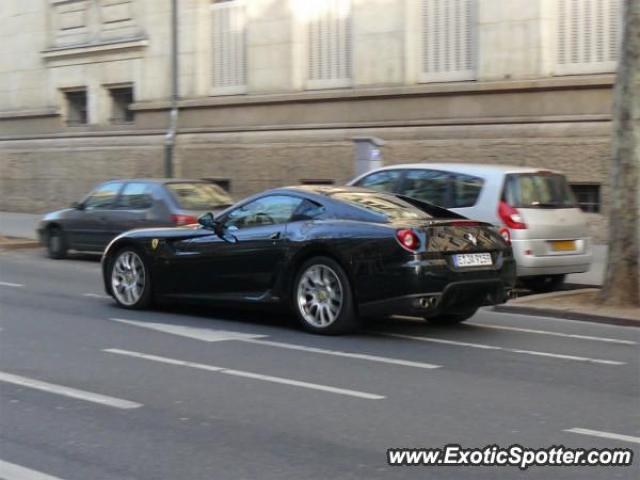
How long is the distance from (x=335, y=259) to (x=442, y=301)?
1090mm

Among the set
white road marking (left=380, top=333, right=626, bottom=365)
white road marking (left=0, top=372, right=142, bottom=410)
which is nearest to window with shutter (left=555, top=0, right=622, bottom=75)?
white road marking (left=380, top=333, right=626, bottom=365)

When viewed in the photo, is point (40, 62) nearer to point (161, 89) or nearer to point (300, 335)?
point (161, 89)

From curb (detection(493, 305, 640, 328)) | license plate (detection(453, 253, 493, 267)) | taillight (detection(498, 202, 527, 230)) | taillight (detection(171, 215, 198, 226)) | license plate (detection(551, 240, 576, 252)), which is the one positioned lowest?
curb (detection(493, 305, 640, 328))

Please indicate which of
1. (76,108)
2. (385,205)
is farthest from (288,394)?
(76,108)

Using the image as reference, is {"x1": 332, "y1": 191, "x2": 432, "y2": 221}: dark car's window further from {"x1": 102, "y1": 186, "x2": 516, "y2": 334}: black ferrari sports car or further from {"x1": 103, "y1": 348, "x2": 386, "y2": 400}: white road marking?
{"x1": 103, "y1": 348, "x2": 386, "y2": 400}: white road marking

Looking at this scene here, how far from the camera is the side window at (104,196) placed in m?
17.0

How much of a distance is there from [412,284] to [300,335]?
130 centimetres

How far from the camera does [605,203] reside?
17.9 m

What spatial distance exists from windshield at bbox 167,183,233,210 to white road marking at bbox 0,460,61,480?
1081 cm

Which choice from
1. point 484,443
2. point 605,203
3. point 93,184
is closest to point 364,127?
point 605,203

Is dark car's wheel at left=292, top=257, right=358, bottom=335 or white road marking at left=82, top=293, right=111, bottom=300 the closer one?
dark car's wheel at left=292, top=257, right=358, bottom=335

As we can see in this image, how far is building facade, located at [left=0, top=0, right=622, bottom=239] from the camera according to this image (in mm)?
18703

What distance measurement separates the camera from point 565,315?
11055mm

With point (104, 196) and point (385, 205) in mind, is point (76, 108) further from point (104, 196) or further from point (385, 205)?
point (385, 205)
